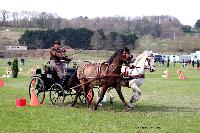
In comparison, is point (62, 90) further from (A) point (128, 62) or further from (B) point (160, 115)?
(B) point (160, 115)

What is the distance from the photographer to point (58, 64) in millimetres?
19672

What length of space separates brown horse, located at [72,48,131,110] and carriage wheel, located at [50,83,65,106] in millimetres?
900

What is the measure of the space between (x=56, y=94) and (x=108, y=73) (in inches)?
122

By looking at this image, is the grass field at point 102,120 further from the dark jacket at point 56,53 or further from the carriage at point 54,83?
the dark jacket at point 56,53

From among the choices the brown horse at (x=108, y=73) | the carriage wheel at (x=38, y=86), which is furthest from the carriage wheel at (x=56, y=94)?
the brown horse at (x=108, y=73)

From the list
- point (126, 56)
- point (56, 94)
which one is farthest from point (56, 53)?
point (126, 56)

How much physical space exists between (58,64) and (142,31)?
176856mm

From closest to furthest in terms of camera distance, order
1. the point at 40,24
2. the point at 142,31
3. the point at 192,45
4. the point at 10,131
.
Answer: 1. the point at 10,131
2. the point at 192,45
3. the point at 40,24
4. the point at 142,31

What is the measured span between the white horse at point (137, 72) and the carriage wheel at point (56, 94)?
2.52m

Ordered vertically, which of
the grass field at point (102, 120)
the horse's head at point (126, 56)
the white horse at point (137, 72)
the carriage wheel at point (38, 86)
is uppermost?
the horse's head at point (126, 56)

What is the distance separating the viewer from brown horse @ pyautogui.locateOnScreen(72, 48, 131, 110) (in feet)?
59.2

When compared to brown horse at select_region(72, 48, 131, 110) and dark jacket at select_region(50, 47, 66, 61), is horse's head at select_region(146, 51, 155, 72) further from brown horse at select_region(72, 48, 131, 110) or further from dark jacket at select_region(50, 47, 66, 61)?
dark jacket at select_region(50, 47, 66, 61)

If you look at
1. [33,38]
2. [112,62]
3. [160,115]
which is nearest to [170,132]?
[160,115]

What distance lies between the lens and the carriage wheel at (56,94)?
19.2 metres
